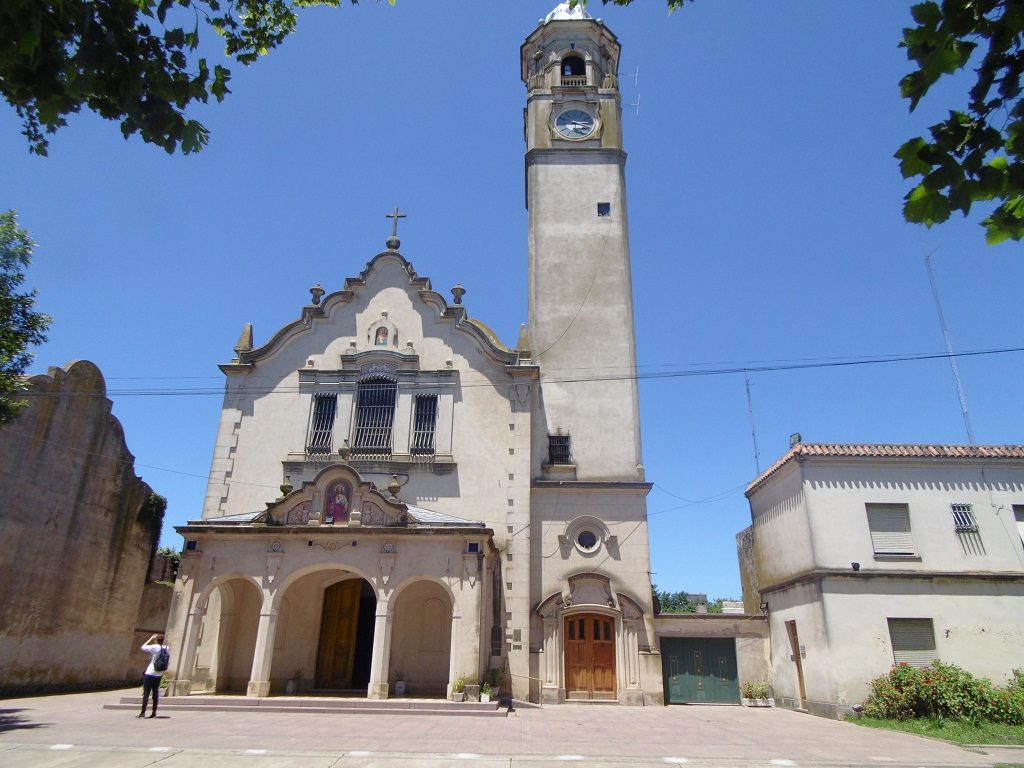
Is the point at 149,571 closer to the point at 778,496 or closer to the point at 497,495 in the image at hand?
the point at 497,495

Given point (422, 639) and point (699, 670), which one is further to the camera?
point (699, 670)

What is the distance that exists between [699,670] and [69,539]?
21.5m

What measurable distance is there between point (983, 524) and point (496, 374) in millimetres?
15966

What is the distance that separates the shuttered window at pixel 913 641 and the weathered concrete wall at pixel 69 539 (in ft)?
82.9

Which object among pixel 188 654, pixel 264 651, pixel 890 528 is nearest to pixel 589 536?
pixel 890 528

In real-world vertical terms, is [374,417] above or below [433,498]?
above

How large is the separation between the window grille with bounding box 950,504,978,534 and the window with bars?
65.5 feet

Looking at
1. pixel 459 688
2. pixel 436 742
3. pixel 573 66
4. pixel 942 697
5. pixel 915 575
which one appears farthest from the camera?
pixel 573 66

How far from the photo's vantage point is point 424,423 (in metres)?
22.8

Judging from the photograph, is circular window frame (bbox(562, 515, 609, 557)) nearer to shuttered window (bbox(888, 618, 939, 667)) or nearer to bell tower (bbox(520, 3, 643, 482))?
bell tower (bbox(520, 3, 643, 482))

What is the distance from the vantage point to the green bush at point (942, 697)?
16562 millimetres

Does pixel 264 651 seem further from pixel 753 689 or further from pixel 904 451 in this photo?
pixel 904 451

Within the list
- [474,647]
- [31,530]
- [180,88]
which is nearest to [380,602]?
[474,647]

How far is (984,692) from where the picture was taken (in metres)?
16.8
